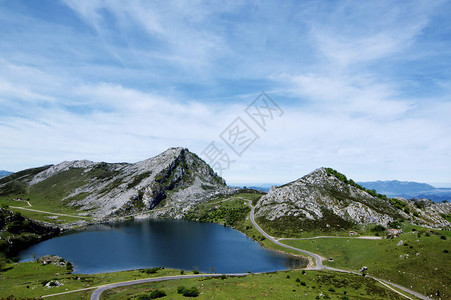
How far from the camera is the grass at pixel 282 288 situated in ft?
178

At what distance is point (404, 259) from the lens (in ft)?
256

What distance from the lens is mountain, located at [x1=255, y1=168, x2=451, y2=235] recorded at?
443ft

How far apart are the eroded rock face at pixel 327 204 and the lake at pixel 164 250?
34.3 meters

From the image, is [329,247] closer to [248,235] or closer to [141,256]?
[248,235]

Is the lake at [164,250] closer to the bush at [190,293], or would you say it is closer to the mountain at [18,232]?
the mountain at [18,232]

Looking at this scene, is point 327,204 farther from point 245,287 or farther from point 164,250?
point 245,287

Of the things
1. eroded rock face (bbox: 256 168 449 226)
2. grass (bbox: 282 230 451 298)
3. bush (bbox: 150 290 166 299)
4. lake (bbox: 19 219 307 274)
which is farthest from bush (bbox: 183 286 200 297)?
eroded rock face (bbox: 256 168 449 226)

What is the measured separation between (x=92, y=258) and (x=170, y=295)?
7450 centimetres

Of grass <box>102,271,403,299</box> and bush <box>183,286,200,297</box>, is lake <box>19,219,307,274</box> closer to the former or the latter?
grass <box>102,271,403,299</box>

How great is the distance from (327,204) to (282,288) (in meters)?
106

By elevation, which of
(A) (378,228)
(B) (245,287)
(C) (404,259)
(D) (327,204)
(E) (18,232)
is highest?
(D) (327,204)

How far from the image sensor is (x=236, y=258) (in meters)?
104

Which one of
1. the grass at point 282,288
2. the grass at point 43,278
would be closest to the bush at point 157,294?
the grass at point 282,288

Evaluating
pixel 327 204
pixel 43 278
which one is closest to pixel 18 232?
pixel 43 278
